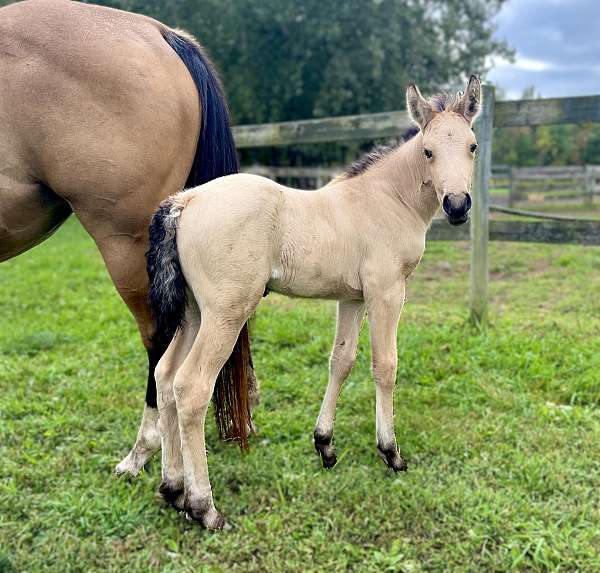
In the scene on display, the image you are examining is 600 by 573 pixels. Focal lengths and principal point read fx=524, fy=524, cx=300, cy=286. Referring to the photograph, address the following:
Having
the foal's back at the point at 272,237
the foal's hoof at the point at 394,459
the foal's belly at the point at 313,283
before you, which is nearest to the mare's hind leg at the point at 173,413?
the foal's back at the point at 272,237

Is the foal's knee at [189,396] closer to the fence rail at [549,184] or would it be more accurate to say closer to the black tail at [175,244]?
the black tail at [175,244]

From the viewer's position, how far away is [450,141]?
229cm

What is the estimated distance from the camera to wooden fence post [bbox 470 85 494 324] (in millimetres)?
4332

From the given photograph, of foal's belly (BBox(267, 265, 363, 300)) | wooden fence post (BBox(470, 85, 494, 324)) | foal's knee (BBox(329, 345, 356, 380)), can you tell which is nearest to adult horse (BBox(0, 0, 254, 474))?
foal's belly (BBox(267, 265, 363, 300))

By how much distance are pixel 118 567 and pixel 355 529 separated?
0.99 m

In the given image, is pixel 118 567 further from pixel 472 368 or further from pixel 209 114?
pixel 472 368

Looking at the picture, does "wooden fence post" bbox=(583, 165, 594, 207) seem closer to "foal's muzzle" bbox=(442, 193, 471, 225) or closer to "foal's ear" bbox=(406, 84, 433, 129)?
"foal's ear" bbox=(406, 84, 433, 129)

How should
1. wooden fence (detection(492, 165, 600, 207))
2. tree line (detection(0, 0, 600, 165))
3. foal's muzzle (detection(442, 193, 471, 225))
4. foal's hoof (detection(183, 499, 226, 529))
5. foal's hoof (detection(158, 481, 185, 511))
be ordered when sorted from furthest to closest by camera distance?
wooden fence (detection(492, 165, 600, 207)), tree line (detection(0, 0, 600, 165)), foal's hoof (detection(158, 481, 185, 511)), foal's hoof (detection(183, 499, 226, 529)), foal's muzzle (detection(442, 193, 471, 225))

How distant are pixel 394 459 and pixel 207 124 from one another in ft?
6.51

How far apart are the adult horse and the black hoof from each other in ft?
2.12

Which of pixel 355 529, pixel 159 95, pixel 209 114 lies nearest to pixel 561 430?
pixel 355 529

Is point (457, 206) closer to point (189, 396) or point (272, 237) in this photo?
point (272, 237)

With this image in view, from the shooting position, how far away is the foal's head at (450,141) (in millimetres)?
2182

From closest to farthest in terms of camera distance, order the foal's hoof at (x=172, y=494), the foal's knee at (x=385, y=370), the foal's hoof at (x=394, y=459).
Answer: the foal's hoof at (x=172, y=494), the foal's knee at (x=385, y=370), the foal's hoof at (x=394, y=459)
